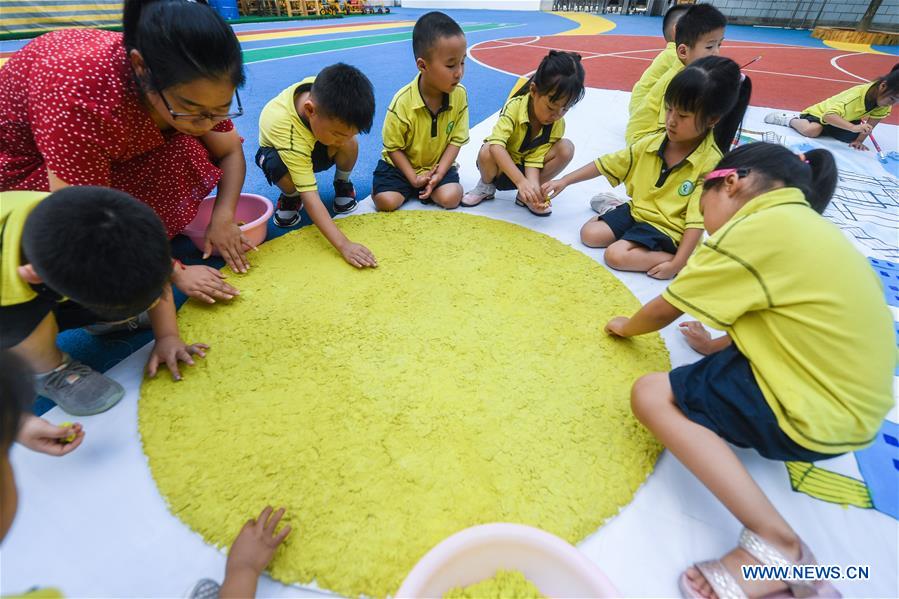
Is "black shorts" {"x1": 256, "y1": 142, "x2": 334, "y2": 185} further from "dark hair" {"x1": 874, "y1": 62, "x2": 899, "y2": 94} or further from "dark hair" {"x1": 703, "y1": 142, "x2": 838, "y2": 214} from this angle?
"dark hair" {"x1": 874, "y1": 62, "x2": 899, "y2": 94}

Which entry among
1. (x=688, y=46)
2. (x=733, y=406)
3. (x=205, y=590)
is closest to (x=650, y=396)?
(x=733, y=406)

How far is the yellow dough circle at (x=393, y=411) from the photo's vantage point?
704 millimetres

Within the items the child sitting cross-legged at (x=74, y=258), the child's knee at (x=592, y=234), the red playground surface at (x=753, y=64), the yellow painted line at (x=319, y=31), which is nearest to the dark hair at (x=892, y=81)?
the red playground surface at (x=753, y=64)

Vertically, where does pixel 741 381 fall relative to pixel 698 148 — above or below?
below

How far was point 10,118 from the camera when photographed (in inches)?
33.6

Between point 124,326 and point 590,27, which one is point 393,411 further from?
point 590,27

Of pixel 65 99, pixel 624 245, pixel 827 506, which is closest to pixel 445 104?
pixel 624 245

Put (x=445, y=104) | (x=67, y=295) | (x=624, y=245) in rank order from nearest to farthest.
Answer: (x=67, y=295)
(x=624, y=245)
(x=445, y=104)

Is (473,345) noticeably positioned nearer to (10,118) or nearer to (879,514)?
(879,514)

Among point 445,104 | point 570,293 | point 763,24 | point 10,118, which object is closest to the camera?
point 10,118

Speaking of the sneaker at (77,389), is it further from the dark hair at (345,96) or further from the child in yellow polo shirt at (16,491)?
the dark hair at (345,96)

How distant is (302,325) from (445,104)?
0.99m

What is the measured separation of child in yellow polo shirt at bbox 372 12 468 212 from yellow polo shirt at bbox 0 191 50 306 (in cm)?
103

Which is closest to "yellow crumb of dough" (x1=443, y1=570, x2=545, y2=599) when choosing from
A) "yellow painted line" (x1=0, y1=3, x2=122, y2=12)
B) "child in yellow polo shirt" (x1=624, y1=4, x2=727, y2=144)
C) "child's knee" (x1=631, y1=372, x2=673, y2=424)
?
"child's knee" (x1=631, y1=372, x2=673, y2=424)
